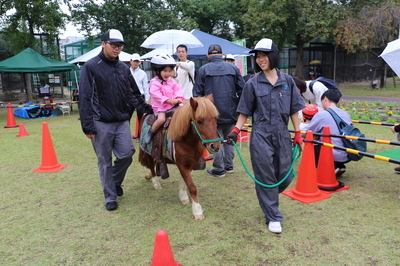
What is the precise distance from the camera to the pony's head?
137 inches

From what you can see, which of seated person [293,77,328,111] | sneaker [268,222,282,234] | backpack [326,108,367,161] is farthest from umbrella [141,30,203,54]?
sneaker [268,222,282,234]

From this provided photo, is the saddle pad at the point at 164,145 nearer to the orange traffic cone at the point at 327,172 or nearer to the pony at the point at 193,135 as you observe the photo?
the pony at the point at 193,135

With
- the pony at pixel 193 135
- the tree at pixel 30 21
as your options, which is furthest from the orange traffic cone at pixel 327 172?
the tree at pixel 30 21

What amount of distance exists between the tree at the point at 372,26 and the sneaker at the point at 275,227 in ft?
64.1

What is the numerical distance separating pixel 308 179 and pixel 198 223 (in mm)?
1655

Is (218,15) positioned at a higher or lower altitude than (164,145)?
higher

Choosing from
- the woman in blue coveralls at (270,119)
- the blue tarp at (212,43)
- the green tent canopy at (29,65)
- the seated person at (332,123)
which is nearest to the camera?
the woman in blue coveralls at (270,119)

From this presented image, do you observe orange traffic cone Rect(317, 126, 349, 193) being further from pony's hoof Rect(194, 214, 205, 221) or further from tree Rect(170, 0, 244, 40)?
tree Rect(170, 0, 244, 40)

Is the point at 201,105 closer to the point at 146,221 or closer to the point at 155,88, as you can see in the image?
the point at 155,88

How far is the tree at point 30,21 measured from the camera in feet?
54.3

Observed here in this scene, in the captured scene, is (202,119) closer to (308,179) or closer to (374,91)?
(308,179)

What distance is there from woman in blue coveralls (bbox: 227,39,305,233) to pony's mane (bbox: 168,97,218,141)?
1.14 feet

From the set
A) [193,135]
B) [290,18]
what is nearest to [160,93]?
[193,135]

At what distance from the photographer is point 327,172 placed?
4.66 meters
